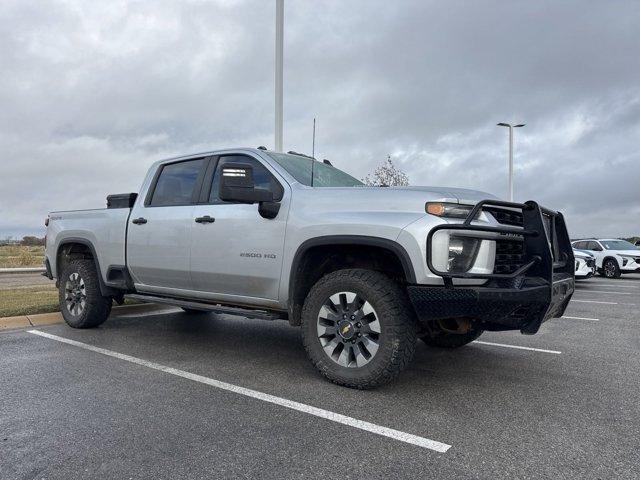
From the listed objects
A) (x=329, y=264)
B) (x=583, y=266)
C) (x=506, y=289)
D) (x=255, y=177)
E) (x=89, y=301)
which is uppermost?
(x=255, y=177)

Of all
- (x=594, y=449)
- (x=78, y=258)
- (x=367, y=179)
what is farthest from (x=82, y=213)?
(x=367, y=179)

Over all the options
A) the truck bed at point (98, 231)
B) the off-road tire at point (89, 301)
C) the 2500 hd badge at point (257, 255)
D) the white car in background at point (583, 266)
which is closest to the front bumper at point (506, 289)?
the 2500 hd badge at point (257, 255)

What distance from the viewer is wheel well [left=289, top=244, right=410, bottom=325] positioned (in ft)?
13.2

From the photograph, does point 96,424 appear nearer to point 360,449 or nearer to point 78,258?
point 360,449

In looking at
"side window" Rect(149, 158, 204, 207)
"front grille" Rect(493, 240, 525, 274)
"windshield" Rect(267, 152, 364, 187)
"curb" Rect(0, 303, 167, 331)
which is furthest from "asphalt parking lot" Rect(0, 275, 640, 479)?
"windshield" Rect(267, 152, 364, 187)

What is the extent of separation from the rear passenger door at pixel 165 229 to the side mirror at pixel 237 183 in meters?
1.03

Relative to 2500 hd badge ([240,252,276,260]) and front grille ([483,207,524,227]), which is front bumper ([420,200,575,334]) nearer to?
front grille ([483,207,524,227])

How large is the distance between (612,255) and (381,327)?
19.8 meters

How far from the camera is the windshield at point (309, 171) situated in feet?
15.5

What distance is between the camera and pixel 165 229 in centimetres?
530

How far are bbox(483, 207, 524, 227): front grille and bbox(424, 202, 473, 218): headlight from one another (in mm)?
275

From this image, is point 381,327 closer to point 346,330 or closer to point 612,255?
point 346,330

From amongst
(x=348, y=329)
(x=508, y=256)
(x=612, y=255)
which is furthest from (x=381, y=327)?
(x=612, y=255)

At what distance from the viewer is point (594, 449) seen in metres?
2.88
